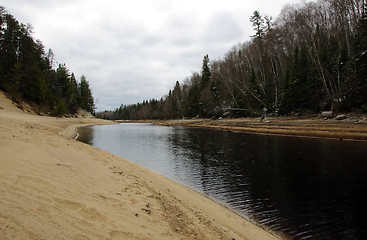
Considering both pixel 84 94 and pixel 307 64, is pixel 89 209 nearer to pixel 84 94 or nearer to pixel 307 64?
pixel 307 64

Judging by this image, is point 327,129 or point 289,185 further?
point 327,129

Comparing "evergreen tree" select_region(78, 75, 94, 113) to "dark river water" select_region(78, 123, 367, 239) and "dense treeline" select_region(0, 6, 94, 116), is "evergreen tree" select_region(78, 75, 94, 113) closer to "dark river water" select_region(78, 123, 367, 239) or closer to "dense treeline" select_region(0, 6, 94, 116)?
"dense treeline" select_region(0, 6, 94, 116)

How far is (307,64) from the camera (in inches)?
1519

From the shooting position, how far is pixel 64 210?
12.2ft

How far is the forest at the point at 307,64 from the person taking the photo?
2897 cm

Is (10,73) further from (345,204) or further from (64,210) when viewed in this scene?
(345,204)

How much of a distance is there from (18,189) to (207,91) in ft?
218

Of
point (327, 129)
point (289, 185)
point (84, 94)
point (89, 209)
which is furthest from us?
point (84, 94)

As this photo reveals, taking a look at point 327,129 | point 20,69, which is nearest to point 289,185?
point 327,129

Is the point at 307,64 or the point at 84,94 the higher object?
the point at 84,94

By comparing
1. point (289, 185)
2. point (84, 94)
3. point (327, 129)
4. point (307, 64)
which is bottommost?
point (289, 185)

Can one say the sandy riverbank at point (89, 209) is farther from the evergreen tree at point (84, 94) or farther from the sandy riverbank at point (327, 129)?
the evergreen tree at point (84, 94)

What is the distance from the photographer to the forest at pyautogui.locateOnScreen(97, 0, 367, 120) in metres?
29.0

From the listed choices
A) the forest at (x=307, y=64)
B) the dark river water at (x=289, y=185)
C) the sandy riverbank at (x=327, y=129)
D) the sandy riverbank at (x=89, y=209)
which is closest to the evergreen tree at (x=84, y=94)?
the forest at (x=307, y=64)
